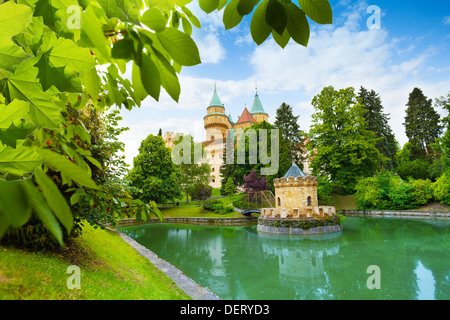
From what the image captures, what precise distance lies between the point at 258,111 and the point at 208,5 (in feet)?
173

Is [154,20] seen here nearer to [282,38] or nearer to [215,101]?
[282,38]

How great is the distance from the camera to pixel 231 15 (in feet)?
2.84

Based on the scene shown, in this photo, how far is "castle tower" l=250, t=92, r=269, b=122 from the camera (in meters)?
52.1

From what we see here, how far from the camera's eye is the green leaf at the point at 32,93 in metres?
0.62

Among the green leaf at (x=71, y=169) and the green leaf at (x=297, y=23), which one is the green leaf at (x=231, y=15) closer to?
the green leaf at (x=297, y=23)

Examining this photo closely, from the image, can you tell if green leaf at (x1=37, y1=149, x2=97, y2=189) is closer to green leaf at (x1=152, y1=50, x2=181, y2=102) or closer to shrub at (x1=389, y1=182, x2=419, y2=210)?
green leaf at (x1=152, y1=50, x2=181, y2=102)

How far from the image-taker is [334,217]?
50.7ft

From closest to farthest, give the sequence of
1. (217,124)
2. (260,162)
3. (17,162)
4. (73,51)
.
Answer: (17,162)
(73,51)
(260,162)
(217,124)

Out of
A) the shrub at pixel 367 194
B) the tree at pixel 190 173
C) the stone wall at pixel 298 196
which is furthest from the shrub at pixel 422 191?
the tree at pixel 190 173

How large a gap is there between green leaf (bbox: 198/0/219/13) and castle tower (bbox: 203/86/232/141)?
50.7m

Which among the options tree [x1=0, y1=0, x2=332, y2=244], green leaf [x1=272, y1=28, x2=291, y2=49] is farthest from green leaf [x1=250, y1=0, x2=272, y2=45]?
green leaf [x1=272, y1=28, x2=291, y2=49]

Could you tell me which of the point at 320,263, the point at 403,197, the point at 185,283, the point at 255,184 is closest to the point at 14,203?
the point at 185,283

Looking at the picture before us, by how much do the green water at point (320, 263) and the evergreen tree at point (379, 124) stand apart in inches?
871
